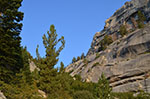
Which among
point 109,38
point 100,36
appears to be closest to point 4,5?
point 109,38

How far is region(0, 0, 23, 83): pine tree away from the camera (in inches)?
671

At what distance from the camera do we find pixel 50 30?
21875mm

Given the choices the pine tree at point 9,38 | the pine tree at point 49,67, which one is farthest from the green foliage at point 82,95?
the pine tree at point 9,38

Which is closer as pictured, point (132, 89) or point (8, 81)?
point (8, 81)

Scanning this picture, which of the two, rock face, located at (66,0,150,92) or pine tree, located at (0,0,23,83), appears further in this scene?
rock face, located at (66,0,150,92)

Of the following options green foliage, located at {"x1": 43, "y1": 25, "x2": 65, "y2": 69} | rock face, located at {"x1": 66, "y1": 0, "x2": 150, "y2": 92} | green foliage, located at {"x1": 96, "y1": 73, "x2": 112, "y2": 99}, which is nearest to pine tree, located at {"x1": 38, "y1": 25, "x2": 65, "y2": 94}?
green foliage, located at {"x1": 43, "y1": 25, "x2": 65, "y2": 69}

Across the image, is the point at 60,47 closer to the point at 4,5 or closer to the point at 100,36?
the point at 4,5

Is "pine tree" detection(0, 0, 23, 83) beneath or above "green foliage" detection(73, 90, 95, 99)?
above

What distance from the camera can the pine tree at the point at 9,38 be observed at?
671 inches

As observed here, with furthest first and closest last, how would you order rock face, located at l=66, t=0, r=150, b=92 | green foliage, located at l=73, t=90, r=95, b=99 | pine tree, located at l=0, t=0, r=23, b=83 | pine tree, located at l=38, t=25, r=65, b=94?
rock face, located at l=66, t=0, r=150, b=92
green foliage, located at l=73, t=90, r=95, b=99
pine tree, located at l=38, t=25, r=65, b=94
pine tree, located at l=0, t=0, r=23, b=83

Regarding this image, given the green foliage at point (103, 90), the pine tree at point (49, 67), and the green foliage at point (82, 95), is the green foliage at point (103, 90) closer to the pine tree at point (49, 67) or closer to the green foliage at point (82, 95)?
the green foliage at point (82, 95)

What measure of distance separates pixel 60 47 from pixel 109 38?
69521mm

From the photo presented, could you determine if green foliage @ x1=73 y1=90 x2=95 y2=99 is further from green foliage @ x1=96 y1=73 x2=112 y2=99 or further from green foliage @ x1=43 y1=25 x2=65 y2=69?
green foliage @ x1=43 y1=25 x2=65 y2=69

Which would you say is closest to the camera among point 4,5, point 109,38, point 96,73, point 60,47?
point 4,5
